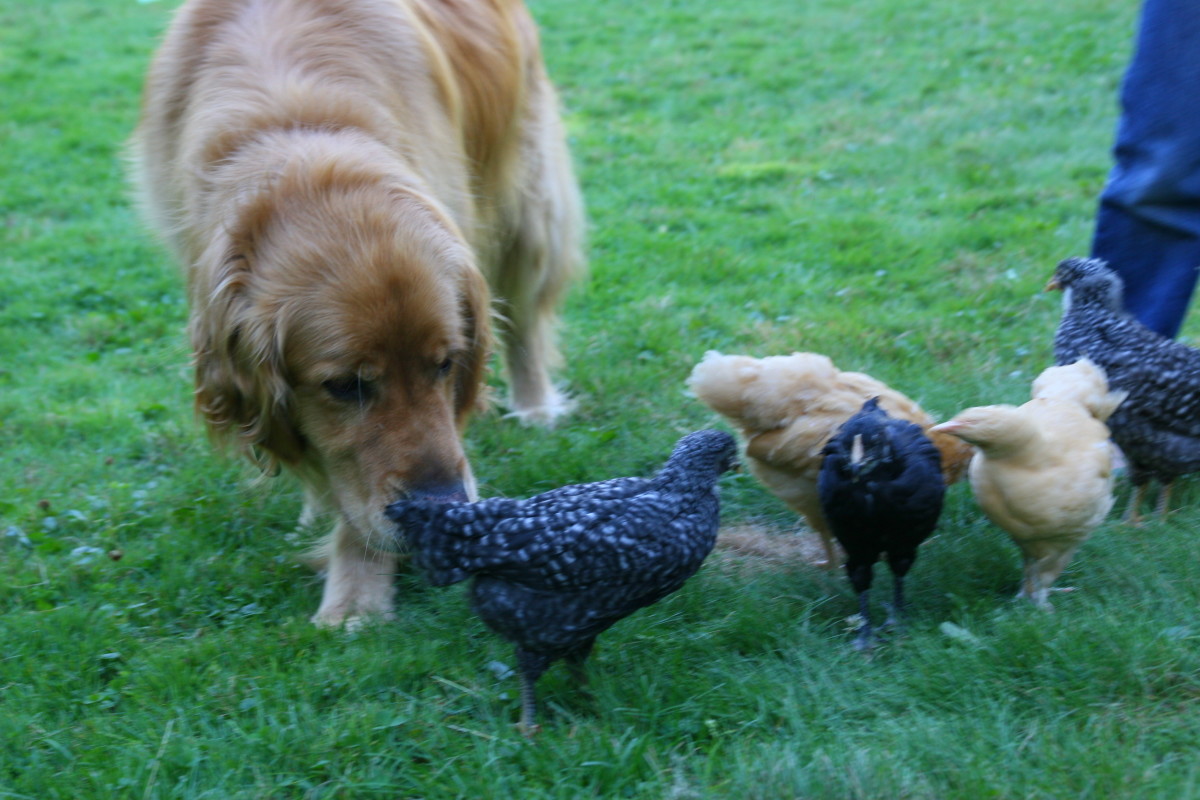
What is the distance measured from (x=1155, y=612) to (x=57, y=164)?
8.94 metres

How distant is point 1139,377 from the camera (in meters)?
3.54

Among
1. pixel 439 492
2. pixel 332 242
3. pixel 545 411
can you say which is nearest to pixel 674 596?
pixel 439 492

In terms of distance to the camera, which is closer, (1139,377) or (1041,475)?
(1041,475)

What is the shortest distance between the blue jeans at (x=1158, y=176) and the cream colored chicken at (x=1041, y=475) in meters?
0.98

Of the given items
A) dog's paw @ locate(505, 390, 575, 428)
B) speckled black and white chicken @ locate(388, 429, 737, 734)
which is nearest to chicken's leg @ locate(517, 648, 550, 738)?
speckled black and white chicken @ locate(388, 429, 737, 734)

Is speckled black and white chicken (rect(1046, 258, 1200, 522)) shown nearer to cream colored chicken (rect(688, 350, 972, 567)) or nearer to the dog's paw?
cream colored chicken (rect(688, 350, 972, 567))

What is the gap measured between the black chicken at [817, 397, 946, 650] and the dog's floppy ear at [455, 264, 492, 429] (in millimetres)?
1214

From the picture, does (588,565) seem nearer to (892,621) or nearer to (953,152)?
(892,621)

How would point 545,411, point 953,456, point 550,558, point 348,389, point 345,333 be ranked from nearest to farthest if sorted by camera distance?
1. point 550,558
2. point 345,333
3. point 348,389
4. point 953,456
5. point 545,411

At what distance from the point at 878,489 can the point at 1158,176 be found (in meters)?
1.77

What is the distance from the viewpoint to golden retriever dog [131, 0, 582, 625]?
3092mm

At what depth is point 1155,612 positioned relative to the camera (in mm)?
3031

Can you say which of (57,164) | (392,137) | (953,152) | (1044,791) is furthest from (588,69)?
(1044,791)

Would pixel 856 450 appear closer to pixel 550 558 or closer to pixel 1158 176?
pixel 550 558
